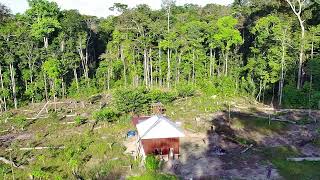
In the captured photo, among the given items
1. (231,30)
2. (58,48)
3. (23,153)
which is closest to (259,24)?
(231,30)

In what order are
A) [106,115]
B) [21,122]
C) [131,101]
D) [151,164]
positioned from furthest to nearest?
1. [21,122]
2. [131,101]
3. [106,115]
4. [151,164]

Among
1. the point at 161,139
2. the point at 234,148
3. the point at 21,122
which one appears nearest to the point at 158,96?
the point at 234,148

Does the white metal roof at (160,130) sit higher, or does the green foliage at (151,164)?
the white metal roof at (160,130)

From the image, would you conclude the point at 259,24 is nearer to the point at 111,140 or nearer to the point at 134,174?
the point at 111,140

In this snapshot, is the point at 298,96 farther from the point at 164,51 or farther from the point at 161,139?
the point at 161,139

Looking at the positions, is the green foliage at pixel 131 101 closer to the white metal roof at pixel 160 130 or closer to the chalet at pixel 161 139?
the white metal roof at pixel 160 130

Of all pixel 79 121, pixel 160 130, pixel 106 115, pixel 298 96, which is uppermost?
pixel 298 96

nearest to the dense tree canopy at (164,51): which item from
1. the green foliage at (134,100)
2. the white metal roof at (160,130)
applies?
the green foliage at (134,100)
